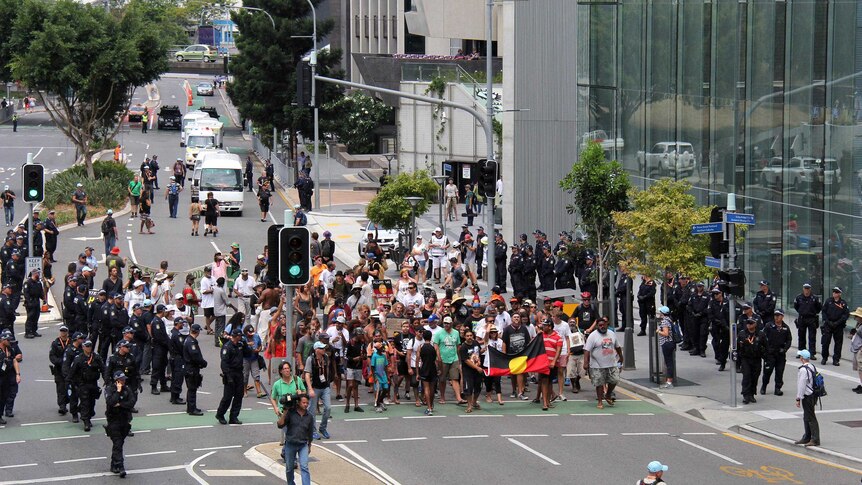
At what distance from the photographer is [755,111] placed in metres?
31.8

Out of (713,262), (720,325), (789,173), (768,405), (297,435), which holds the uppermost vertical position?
(789,173)

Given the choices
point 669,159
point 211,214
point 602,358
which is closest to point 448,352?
point 602,358

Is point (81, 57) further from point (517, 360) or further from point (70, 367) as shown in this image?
point (517, 360)

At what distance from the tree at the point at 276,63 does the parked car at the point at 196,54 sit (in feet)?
225

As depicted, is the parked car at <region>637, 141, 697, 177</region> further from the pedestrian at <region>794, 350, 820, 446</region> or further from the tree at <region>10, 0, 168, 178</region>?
the tree at <region>10, 0, 168, 178</region>

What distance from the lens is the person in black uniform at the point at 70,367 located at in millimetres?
20734

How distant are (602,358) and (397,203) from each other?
1729cm

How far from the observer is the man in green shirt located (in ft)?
73.7

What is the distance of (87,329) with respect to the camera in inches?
1051

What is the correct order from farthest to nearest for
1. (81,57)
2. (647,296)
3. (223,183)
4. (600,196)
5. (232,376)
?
(81,57) → (223,183) → (647,296) → (600,196) → (232,376)

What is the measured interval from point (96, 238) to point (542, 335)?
24.7 metres

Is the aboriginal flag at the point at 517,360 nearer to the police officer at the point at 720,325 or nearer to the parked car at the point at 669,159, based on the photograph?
the police officer at the point at 720,325

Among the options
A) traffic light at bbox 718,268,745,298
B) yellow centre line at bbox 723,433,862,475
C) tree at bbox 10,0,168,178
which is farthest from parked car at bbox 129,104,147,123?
yellow centre line at bbox 723,433,862,475

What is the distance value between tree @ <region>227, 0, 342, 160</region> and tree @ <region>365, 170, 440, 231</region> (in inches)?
1026
